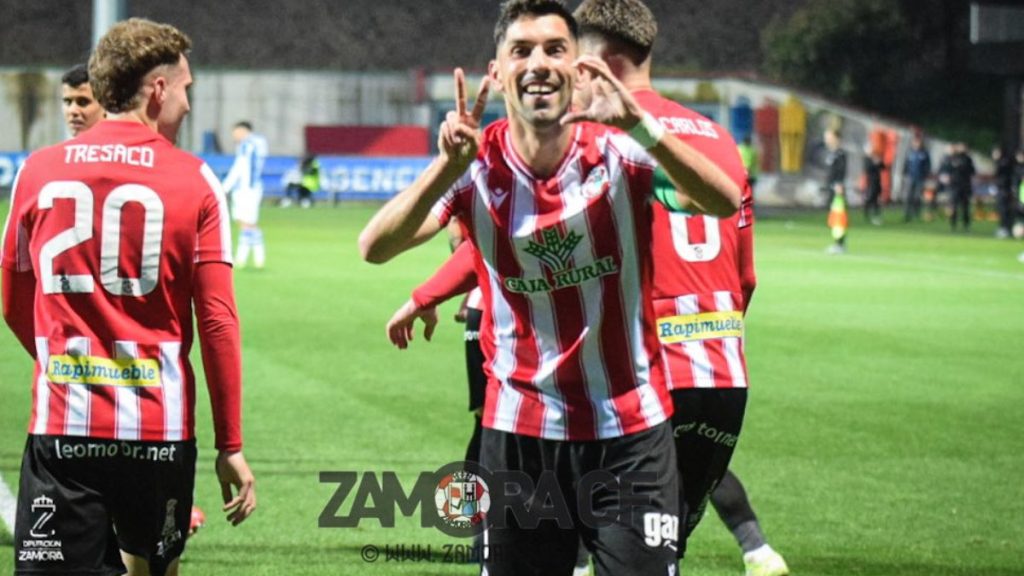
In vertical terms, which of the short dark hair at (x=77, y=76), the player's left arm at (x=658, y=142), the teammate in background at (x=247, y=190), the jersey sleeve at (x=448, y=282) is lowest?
the teammate in background at (x=247, y=190)

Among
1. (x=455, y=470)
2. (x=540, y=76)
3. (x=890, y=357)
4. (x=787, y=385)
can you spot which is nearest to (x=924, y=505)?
(x=455, y=470)

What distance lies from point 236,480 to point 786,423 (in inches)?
288

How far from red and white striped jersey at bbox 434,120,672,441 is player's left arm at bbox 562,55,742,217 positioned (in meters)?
0.24

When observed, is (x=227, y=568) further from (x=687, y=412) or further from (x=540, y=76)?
(x=540, y=76)

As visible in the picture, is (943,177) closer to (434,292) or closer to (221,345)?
(434,292)

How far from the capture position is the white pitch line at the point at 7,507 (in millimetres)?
8034

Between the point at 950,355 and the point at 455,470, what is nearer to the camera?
the point at 455,470

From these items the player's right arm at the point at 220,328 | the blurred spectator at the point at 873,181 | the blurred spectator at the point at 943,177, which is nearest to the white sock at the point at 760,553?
the player's right arm at the point at 220,328

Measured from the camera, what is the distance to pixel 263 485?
9.05 m

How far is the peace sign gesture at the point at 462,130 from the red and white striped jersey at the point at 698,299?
5.30 feet

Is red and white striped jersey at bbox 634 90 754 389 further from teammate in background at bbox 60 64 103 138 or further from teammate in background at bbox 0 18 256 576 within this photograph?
teammate in background at bbox 60 64 103 138

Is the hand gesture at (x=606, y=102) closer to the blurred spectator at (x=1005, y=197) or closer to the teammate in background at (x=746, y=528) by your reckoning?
the teammate in background at (x=746, y=528)

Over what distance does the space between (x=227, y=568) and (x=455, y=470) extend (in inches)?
70.0

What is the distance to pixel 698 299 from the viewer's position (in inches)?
225
